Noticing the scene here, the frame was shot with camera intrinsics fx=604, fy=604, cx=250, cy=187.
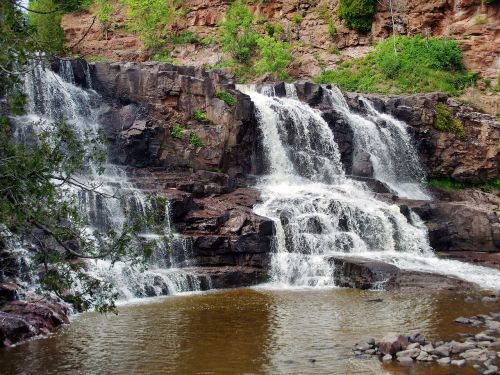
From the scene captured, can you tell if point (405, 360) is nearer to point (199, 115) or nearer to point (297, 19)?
point (199, 115)

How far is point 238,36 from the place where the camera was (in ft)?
166

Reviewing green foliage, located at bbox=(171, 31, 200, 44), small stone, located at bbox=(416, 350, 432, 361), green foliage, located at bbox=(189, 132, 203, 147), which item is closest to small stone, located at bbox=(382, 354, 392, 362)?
small stone, located at bbox=(416, 350, 432, 361)

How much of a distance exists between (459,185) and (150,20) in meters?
28.5

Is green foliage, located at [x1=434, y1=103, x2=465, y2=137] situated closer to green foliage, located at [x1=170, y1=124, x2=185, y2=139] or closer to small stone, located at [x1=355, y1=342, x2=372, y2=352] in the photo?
green foliage, located at [x1=170, y1=124, x2=185, y2=139]

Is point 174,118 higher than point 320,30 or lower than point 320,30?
lower

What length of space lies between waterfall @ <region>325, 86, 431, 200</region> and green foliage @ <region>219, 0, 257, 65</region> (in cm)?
1382

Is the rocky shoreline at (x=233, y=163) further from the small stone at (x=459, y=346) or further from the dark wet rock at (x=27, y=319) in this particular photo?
the small stone at (x=459, y=346)

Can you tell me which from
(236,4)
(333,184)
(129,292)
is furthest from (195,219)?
(236,4)

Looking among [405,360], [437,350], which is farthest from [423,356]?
[437,350]

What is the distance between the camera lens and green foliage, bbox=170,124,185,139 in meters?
31.7

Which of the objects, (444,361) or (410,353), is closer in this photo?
(444,361)

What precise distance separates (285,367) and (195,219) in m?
14.3

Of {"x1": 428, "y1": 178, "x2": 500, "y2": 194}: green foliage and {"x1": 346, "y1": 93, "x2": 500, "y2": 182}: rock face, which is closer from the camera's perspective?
{"x1": 346, "y1": 93, "x2": 500, "y2": 182}: rock face

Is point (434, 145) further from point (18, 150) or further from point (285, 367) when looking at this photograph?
point (18, 150)
